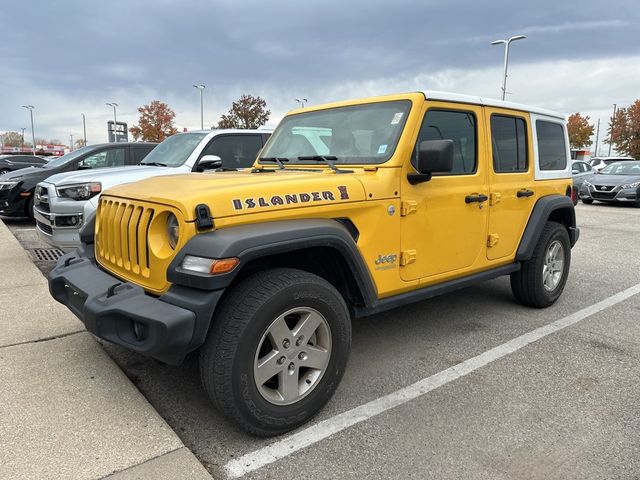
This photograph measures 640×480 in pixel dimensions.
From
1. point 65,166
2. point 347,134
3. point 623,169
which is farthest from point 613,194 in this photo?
point 65,166

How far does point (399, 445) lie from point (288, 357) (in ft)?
2.44

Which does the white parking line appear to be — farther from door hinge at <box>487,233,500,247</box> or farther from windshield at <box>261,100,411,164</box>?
windshield at <box>261,100,411,164</box>

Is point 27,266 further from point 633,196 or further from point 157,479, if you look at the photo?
point 633,196

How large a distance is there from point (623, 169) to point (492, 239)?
596 inches

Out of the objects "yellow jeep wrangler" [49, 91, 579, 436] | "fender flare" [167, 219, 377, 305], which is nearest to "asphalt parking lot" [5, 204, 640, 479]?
"yellow jeep wrangler" [49, 91, 579, 436]

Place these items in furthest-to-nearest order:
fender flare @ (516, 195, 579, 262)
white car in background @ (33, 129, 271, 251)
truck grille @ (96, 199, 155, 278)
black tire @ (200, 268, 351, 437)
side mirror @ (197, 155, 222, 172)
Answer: side mirror @ (197, 155, 222, 172)
white car in background @ (33, 129, 271, 251)
fender flare @ (516, 195, 579, 262)
truck grille @ (96, 199, 155, 278)
black tire @ (200, 268, 351, 437)

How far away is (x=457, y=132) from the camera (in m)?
3.68

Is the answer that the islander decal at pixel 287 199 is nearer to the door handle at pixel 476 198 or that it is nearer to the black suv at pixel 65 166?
the door handle at pixel 476 198

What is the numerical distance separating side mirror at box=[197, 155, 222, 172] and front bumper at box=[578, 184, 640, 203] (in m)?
13.8

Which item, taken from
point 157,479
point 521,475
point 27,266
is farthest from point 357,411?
point 27,266

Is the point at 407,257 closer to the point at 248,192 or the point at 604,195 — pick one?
the point at 248,192

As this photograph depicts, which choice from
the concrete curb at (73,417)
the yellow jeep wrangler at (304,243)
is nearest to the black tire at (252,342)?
the yellow jeep wrangler at (304,243)

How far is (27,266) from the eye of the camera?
5875 mm

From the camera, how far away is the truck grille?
103 inches
